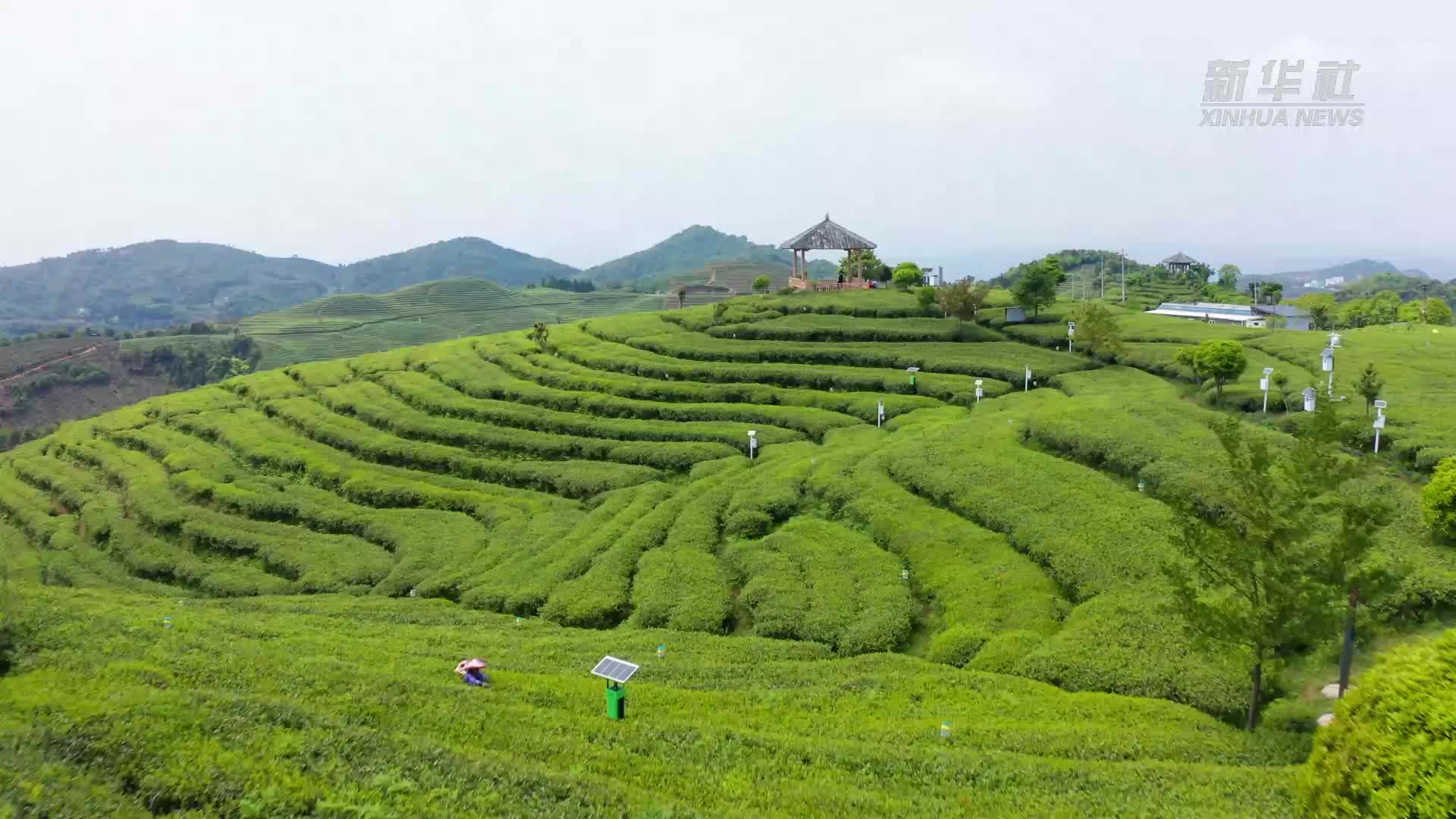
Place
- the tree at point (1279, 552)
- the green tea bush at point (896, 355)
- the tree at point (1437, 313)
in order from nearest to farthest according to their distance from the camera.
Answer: the tree at point (1279, 552)
the green tea bush at point (896, 355)
the tree at point (1437, 313)

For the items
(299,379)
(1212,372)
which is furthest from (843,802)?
(299,379)

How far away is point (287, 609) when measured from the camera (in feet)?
74.1

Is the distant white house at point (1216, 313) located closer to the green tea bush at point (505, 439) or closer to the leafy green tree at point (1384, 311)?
the leafy green tree at point (1384, 311)

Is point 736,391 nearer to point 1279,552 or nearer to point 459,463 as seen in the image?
point 459,463

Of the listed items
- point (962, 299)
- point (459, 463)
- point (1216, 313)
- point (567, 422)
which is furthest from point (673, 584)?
point (1216, 313)

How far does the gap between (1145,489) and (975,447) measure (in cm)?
533

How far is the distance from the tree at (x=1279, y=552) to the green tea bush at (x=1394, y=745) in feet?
11.3

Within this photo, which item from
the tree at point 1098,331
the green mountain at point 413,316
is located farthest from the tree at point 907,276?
the green mountain at point 413,316

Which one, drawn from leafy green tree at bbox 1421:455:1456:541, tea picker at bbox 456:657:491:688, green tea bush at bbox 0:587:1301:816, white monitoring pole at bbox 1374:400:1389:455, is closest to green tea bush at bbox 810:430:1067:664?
green tea bush at bbox 0:587:1301:816

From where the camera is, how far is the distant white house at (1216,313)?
47031mm

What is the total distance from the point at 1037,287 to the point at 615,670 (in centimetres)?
4008

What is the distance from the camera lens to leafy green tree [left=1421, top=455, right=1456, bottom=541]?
16469 millimetres

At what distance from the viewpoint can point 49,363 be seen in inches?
3674

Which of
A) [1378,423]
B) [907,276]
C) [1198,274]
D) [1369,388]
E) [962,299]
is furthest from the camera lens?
[1198,274]
